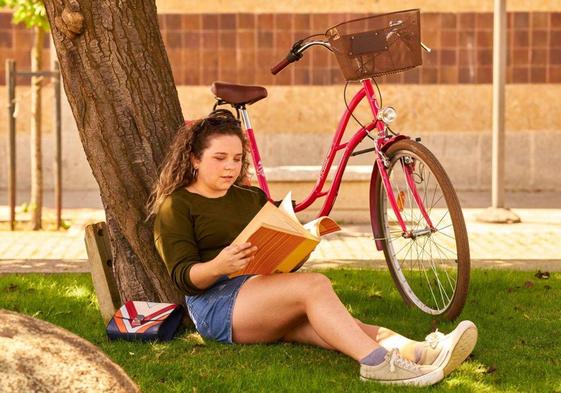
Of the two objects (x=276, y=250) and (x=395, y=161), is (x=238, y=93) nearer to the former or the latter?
(x=395, y=161)

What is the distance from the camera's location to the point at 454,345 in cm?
508

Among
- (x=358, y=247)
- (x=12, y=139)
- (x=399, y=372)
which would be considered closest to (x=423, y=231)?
(x=399, y=372)

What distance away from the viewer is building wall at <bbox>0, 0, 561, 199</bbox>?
1362cm

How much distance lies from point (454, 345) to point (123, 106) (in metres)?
2.09

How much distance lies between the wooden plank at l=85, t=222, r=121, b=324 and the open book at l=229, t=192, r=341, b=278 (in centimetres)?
125

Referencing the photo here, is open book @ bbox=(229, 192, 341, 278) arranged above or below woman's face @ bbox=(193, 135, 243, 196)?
below

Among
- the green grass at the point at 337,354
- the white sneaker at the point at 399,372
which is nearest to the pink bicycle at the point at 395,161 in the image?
the green grass at the point at 337,354

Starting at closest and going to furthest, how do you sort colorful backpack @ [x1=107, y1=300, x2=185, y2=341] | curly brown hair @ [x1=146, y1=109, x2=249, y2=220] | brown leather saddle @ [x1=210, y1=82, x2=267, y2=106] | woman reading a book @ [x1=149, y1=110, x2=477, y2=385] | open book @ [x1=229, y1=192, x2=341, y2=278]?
open book @ [x1=229, y1=192, x2=341, y2=278] → woman reading a book @ [x1=149, y1=110, x2=477, y2=385] → curly brown hair @ [x1=146, y1=109, x2=249, y2=220] → colorful backpack @ [x1=107, y1=300, x2=185, y2=341] → brown leather saddle @ [x1=210, y1=82, x2=267, y2=106]

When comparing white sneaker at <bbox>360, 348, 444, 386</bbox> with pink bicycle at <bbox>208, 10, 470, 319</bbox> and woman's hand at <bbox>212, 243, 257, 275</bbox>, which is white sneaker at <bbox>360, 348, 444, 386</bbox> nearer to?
woman's hand at <bbox>212, 243, 257, 275</bbox>

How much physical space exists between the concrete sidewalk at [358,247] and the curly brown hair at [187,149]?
2.97 metres

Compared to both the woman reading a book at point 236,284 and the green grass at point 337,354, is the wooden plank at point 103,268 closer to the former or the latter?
the green grass at point 337,354

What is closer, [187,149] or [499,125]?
[187,149]

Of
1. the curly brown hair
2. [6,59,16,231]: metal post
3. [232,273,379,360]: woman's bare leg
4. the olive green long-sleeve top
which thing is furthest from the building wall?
[232,273,379,360]: woman's bare leg

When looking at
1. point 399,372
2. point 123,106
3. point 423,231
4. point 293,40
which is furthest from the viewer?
point 293,40
